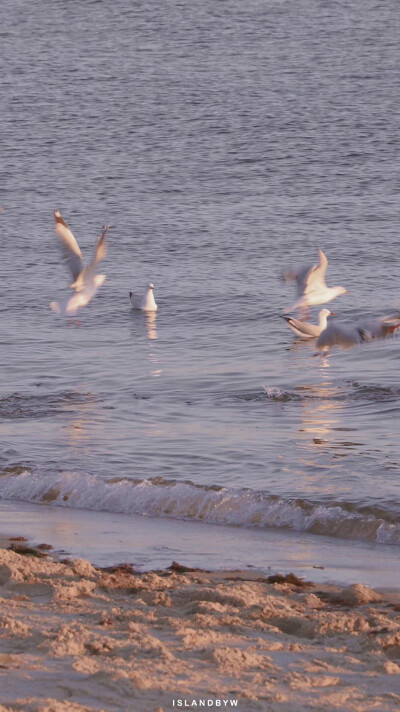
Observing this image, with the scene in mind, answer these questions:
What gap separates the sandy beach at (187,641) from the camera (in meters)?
4.28

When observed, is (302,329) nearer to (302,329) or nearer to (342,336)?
(302,329)

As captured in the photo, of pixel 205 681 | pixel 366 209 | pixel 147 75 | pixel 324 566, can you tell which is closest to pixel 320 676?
pixel 205 681

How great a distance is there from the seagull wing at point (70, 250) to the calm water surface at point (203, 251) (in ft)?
2.87

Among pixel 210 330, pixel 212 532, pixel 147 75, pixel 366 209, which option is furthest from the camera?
pixel 147 75

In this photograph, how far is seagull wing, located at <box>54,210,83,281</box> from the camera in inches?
464

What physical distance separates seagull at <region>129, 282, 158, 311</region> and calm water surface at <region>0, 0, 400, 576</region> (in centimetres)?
17

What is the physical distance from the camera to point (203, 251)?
17484 mm

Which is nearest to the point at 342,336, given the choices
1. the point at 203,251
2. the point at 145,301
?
the point at 145,301

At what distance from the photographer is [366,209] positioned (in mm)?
19531

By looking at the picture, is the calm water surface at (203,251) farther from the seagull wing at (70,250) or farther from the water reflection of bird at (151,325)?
the seagull wing at (70,250)

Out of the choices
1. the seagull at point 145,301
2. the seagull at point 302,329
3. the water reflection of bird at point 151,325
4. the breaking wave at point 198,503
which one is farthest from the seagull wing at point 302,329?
the breaking wave at point 198,503

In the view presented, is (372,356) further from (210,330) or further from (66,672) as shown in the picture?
(66,672)

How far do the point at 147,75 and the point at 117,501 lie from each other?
23.4 metres

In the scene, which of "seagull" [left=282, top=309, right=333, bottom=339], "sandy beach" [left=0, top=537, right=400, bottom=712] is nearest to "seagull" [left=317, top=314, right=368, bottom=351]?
"seagull" [left=282, top=309, right=333, bottom=339]
